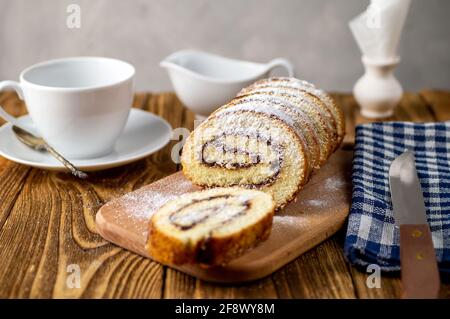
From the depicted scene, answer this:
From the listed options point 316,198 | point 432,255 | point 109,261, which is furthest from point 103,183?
point 432,255

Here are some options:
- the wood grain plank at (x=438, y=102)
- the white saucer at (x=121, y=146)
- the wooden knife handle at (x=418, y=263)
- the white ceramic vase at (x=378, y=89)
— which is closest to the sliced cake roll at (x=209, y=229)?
the wooden knife handle at (x=418, y=263)

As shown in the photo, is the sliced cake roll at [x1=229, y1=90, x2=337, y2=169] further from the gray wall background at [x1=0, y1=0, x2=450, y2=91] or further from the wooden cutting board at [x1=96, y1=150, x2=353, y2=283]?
the gray wall background at [x1=0, y1=0, x2=450, y2=91]

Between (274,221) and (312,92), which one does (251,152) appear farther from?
(312,92)

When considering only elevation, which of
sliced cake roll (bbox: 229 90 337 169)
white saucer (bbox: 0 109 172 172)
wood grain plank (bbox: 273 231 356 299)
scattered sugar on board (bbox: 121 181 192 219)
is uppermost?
sliced cake roll (bbox: 229 90 337 169)

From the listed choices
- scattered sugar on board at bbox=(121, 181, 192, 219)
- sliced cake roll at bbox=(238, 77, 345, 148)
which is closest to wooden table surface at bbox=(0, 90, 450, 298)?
scattered sugar on board at bbox=(121, 181, 192, 219)

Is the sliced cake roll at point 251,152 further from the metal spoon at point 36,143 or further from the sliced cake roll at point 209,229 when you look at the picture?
the metal spoon at point 36,143
